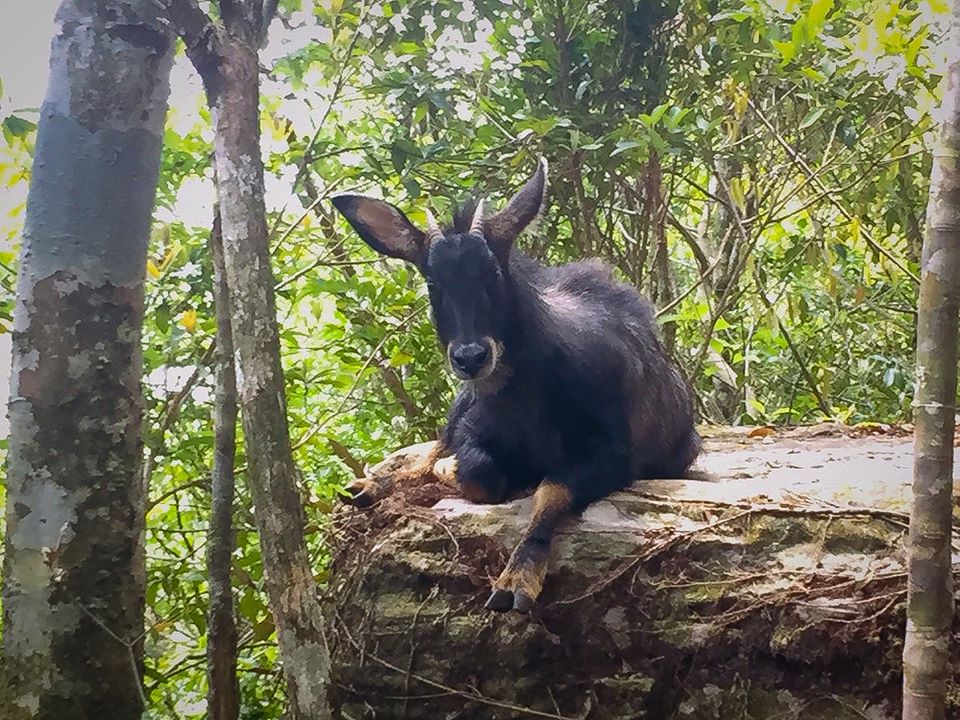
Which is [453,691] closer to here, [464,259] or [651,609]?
[651,609]

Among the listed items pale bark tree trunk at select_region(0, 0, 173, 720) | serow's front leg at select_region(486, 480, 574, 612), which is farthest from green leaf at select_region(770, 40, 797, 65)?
pale bark tree trunk at select_region(0, 0, 173, 720)

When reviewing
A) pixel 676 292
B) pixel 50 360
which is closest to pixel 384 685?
pixel 50 360

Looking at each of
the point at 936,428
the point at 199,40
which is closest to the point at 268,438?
the point at 199,40

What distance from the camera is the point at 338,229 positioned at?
4055 millimetres

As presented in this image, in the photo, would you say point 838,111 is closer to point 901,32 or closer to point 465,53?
point 901,32

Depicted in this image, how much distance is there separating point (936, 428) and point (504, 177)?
265 cm

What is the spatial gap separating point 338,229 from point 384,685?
7.08 ft

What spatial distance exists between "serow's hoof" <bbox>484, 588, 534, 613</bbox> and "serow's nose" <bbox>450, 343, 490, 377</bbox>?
1.97 feet

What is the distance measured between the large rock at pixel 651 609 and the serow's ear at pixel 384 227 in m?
0.83

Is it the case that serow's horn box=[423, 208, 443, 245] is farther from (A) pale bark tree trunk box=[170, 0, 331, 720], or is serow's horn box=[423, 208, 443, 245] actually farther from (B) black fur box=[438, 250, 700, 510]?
(A) pale bark tree trunk box=[170, 0, 331, 720]

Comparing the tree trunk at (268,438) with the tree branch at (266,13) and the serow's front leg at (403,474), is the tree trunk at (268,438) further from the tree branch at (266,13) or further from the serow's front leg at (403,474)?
the serow's front leg at (403,474)

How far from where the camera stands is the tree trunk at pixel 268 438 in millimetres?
1959

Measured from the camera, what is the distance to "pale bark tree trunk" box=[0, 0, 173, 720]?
224cm

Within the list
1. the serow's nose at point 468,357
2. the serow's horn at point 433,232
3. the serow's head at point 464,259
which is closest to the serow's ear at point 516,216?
the serow's head at point 464,259
